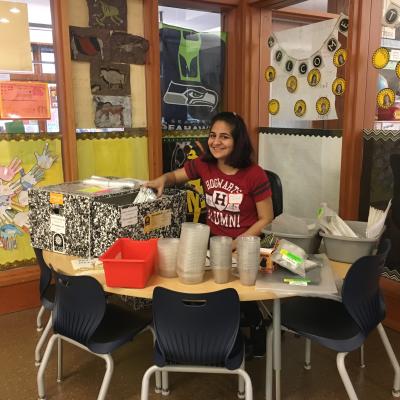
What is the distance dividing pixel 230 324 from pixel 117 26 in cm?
243

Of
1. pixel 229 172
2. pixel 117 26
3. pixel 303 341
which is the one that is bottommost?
pixel 303 341

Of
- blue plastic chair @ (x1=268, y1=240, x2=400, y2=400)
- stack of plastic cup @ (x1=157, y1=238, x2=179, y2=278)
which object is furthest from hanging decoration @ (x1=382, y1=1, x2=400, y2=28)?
stack of plastic cup @ (x1=157, y1=238, x2=179, y2=278)

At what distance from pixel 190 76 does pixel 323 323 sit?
234cm

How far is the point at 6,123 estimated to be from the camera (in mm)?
2932

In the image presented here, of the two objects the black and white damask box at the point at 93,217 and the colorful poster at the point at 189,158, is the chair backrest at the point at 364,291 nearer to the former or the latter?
the black and white damask box at the point at 93,217

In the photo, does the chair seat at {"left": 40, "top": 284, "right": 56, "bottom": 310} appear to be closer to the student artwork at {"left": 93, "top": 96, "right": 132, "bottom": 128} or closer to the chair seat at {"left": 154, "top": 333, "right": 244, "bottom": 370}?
the chair seat at {"left": 154, "top": 333, "right": 244, "bottom": 370}

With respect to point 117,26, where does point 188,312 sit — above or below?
below

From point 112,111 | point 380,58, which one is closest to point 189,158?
point 112,111

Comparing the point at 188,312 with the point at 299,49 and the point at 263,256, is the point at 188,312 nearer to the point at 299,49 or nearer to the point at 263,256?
the point at 263,256

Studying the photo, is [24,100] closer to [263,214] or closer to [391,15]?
[263,214]

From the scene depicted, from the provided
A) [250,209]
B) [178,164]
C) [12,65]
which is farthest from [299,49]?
[12,65]

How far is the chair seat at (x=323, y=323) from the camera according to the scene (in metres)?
1.84

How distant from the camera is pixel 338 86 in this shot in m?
Answer: 3.05

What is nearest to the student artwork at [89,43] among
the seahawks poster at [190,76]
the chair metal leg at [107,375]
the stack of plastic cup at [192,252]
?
the seahawks poster at [190,76]
